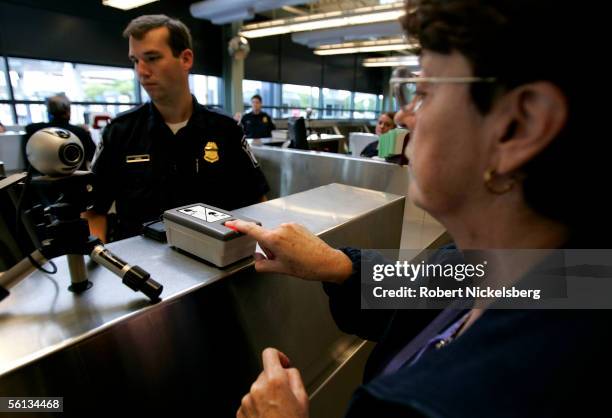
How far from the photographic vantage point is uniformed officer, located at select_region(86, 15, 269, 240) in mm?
1438

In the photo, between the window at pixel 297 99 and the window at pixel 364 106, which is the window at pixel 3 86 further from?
the window at pixel 364 106

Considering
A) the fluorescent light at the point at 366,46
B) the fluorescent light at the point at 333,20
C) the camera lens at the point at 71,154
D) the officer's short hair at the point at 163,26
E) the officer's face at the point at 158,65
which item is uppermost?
the fluorescent light at the point at 366,46

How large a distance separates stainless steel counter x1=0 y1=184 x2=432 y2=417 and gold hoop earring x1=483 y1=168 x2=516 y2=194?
480 mm

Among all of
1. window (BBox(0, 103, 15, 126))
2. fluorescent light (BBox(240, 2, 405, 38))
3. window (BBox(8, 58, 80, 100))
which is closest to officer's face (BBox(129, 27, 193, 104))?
fluorescent light (BBox(240, 2, 405, 38))

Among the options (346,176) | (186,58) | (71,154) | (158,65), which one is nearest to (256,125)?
(346,176)

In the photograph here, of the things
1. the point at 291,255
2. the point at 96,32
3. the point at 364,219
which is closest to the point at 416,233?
the point at 364,219

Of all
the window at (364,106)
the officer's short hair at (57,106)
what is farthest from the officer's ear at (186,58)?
the window at (364,106)

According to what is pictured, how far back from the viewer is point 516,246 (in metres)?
0.48

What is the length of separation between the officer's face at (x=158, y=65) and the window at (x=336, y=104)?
31.8ft

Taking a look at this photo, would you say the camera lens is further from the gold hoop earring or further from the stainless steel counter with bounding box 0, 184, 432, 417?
the gold hoop earring

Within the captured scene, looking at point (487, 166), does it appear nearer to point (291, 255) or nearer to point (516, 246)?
Result: point (516, 246)

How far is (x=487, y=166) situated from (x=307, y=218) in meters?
0.61

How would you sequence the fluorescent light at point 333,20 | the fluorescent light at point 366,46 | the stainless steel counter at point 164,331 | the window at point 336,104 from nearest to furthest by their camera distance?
the stainless steel counter at point 164,331 → the fluorescent light at point 333,20 → the fluorescent light at point 366,46 → the window at point 336,104

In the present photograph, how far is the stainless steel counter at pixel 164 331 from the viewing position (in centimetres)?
49
